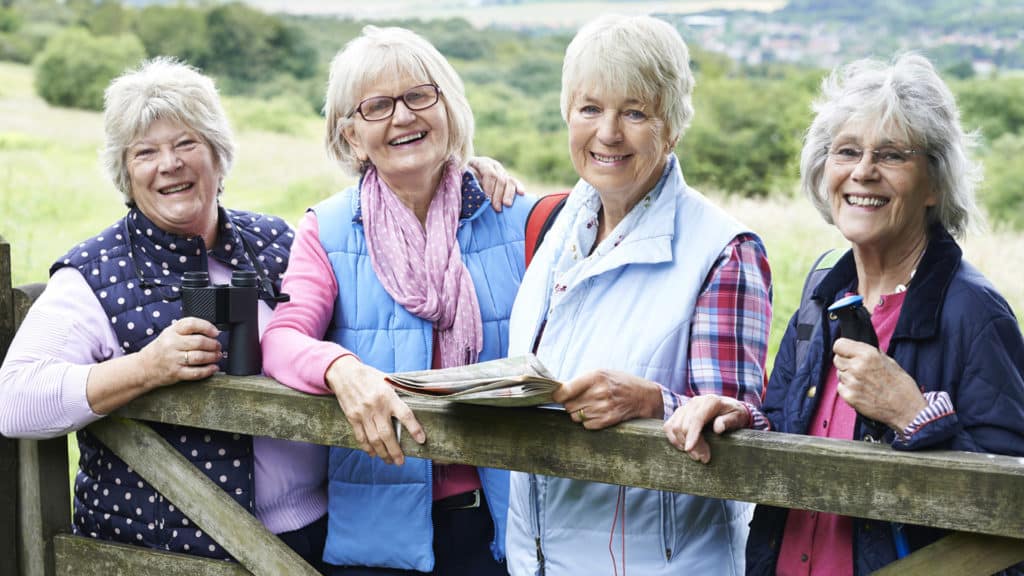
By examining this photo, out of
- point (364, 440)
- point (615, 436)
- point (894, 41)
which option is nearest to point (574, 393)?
point (615, 436)

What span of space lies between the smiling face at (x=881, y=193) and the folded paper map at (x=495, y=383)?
78cm

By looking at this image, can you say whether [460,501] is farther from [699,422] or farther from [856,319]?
[856,319]

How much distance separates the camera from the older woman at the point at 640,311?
2.41 m

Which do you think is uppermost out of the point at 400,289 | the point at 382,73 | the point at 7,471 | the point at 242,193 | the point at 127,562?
the point at 382,73

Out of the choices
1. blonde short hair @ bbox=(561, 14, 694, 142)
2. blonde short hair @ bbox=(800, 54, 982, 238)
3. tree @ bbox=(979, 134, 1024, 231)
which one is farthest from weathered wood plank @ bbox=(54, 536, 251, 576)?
tree @ bbox=(979, 134, 1024, 231)

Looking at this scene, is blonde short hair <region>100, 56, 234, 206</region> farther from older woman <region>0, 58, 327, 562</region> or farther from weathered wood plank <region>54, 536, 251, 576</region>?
weathered wood plank <region>54, 536, 251, 576</region>

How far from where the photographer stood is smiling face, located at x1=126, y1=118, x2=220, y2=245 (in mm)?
2965

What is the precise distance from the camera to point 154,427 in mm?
2973

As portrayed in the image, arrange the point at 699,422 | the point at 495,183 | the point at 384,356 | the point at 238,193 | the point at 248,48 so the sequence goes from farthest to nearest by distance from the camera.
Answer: the point at 248,48
the point at 238,193
the point at 495,183
the point at 384,356
the point at 699,422

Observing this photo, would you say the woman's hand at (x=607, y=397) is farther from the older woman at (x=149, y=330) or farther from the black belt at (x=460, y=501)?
the older woman at (x=149, y=330)

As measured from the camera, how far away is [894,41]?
14.9m

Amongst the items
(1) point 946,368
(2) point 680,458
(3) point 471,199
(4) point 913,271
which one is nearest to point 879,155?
(4) point 913,271

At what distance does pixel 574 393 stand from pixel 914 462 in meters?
0.68

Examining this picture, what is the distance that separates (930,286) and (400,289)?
1288mm
